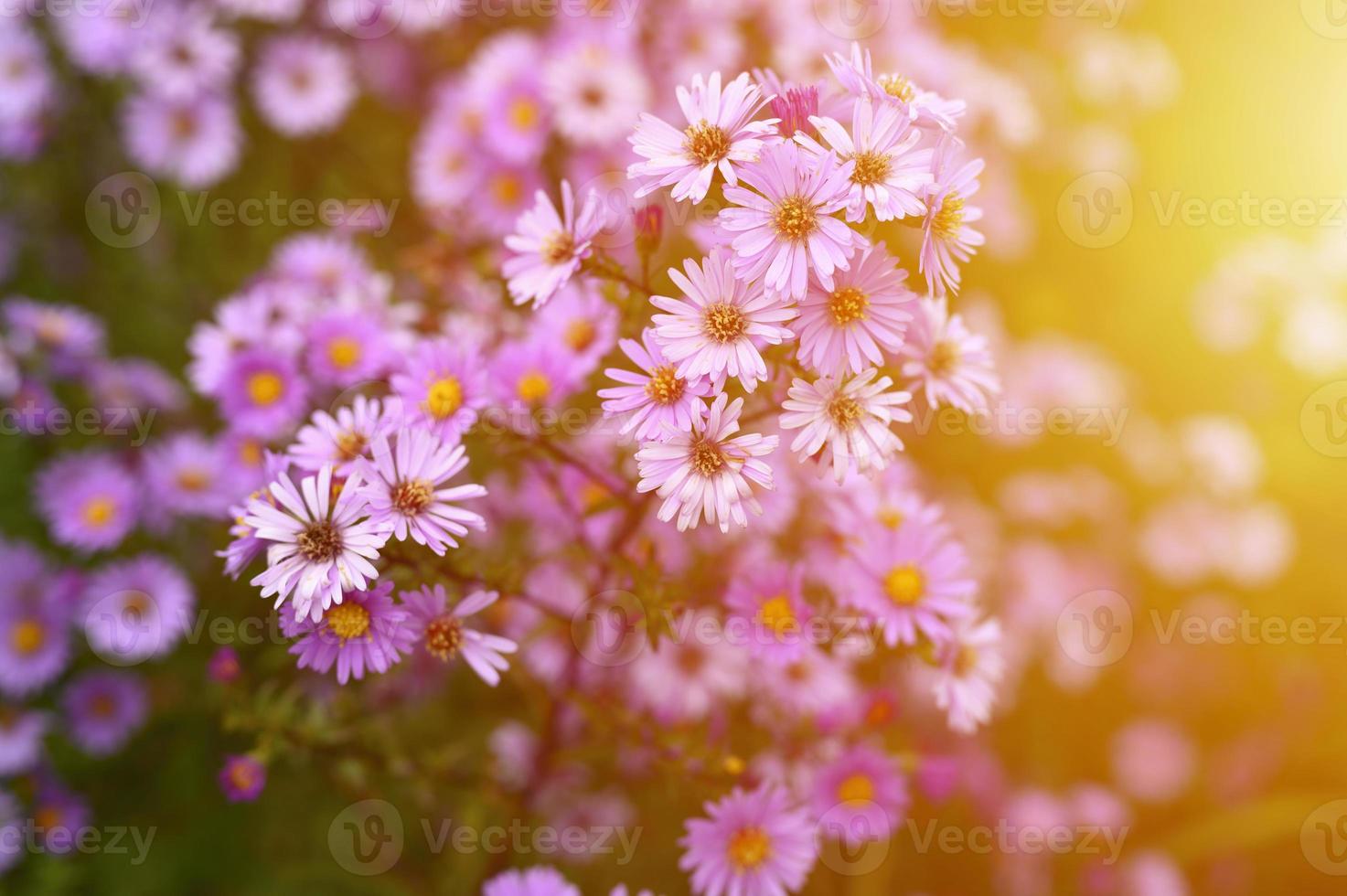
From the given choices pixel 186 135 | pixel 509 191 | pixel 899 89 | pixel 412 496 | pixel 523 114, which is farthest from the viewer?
pixel 186 135

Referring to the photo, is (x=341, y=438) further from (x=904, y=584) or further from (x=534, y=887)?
(x=904, y=584)

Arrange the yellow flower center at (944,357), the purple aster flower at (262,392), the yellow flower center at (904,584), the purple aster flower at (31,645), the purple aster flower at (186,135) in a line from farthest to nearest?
1. the purple aster flower at (186,135)
2. the purple aster flower at (31,645)
3. the purple aster flower at (262,392)
4. the yellow flower center at (904,584)
5. the yellow flower center at (944,357)

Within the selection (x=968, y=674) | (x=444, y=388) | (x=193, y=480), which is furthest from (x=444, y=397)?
(x=193, y=480)

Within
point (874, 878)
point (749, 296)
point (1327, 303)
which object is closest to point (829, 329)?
point (749, 296)

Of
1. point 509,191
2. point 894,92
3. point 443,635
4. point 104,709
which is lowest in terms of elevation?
point 104,709

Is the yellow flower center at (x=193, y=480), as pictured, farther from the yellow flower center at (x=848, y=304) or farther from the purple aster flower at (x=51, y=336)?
the yellow flower center at (x=848, y=304)

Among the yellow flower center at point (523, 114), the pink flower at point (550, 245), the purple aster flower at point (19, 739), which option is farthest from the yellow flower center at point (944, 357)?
the purple aster flower at point (19, 739)

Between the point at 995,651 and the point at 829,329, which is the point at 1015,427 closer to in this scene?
the point at 995,651
